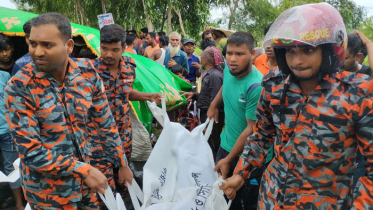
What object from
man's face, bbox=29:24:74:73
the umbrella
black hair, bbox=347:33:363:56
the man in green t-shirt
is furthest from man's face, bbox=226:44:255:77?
the umbrella

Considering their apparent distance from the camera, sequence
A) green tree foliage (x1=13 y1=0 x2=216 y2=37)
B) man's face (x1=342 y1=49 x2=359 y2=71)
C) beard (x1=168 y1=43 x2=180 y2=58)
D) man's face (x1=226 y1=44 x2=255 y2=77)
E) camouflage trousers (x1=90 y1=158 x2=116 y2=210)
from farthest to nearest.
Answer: green tree foliage (x1=13 y1=0 x2=216 y2=37)
beard (x1=168 y1=43 x2=180 y2=58)
camouflage trousers (x1=90 y1=158 x2=116 y2=210)
man's face (x1=342 y1=49 x2=359 y2=71)
man's face (x1=226 y1=44 x2=255 y2=77)

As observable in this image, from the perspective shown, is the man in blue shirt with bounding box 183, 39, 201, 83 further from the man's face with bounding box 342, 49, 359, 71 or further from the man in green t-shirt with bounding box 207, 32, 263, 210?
the man's face with bounding box 342, 49, 359, 71

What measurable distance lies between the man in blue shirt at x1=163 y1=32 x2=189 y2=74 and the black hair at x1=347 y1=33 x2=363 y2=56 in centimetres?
443

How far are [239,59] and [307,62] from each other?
4.01 feet

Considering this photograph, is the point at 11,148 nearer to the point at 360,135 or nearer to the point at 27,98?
the point at 27,98

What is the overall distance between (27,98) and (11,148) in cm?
206

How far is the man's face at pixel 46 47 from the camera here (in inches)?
80.5

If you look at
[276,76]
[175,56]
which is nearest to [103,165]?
[276,76]

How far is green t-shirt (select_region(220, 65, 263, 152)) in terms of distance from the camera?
271 cm

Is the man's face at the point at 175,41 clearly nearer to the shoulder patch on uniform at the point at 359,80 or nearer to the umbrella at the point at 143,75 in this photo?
the umbrella at the point at 143,75

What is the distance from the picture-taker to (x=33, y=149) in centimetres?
197

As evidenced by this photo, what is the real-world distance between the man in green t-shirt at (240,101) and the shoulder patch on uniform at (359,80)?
40.1 inches

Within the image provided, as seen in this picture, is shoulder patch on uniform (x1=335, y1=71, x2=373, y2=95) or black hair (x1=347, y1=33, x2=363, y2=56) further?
black hair (x1=347, y1=33, x2=363, y2=56)

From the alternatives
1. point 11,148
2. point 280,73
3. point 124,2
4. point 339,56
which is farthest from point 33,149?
point 124,2
